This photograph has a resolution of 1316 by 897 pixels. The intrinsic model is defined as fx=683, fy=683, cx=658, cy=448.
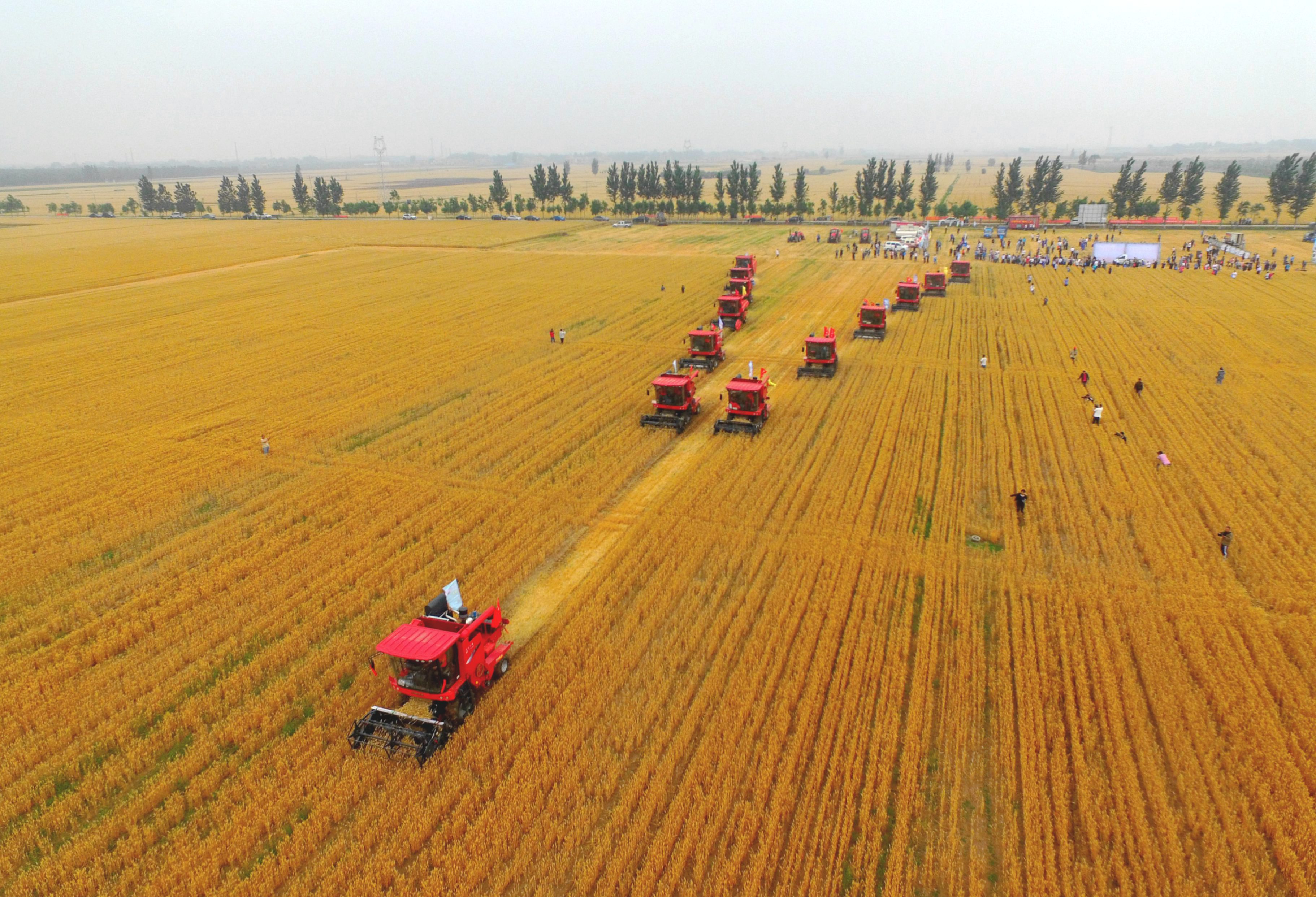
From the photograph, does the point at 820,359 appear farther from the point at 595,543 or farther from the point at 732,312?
the point at 595,543

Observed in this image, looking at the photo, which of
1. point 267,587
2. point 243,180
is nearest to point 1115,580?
point 267,587

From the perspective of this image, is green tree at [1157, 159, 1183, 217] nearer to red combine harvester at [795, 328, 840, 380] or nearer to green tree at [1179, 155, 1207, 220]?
green tree at [1179, 155, 1207, 220]

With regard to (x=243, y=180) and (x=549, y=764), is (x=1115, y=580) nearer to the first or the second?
(x=549, y=764)

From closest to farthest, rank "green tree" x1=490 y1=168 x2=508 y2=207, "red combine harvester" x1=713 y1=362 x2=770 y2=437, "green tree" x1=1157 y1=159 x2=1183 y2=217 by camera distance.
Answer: "red combine harvester" x1=713 y1=362 x2=770 y2=437 → "green tree" x1=1157 y1=159 x2=1183 y2=217 → "green tree" x1=490 y1=168 x2=508 y2=207

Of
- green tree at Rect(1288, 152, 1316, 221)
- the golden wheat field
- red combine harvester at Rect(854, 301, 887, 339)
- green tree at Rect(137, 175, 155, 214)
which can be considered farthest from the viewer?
green tree at Rect(137, 175, 155, 214)

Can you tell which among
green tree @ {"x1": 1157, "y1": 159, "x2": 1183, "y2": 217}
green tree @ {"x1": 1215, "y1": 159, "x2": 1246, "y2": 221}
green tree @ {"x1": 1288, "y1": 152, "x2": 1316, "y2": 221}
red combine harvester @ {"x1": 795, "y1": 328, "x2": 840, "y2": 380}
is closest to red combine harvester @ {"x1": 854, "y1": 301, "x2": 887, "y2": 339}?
red combine harvester @ {"x1": 795, "y1": 328, "x2": 840, "y2": 380}

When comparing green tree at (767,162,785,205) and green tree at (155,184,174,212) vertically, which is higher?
green tree at (767,162,785,205)

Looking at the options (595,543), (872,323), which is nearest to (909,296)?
(872,323)

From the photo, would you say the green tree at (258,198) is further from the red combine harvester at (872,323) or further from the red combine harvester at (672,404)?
the red combine harvester at (672,404)
